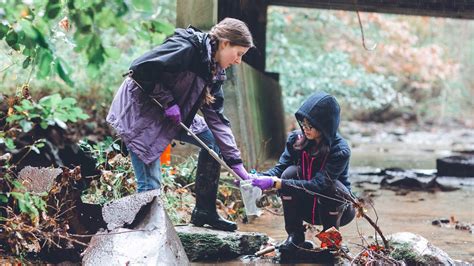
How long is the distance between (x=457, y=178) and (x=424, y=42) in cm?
1758

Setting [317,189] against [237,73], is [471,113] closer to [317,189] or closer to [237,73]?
[237,73]

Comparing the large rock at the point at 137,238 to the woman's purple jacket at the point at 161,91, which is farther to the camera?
the woman's purple jacket at the point at 161,91

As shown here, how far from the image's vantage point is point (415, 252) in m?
4.36

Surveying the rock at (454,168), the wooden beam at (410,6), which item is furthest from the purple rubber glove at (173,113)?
the rock at (454,168)

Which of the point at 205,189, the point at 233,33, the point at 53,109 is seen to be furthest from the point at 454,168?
the point at 53,109

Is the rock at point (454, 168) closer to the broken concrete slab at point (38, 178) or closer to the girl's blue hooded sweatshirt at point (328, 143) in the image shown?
the girl's blue hooded sweatshirt at point (328, 143)

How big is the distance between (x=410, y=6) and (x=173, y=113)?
273 inches

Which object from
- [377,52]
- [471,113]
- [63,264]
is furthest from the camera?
[471,113]

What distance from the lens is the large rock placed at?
12.4ft

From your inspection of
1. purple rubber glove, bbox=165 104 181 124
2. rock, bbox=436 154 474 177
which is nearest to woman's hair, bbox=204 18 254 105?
purple rubber glove, bbox=165 104 181 124

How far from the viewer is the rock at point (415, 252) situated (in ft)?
14.2

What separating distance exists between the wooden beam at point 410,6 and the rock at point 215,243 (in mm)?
5896

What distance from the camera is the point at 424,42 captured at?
26516mm

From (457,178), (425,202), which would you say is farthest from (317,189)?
(457,178)
